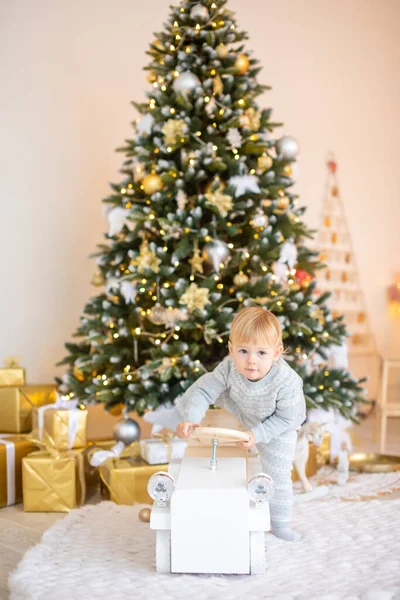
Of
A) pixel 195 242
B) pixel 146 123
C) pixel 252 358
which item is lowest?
pixel 252 358

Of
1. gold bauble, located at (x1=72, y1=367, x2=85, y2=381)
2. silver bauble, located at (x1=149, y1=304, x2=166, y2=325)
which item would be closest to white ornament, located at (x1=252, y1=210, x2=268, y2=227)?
silver bauble, located at (x1=149, y1=304, x2=166, y2=325)

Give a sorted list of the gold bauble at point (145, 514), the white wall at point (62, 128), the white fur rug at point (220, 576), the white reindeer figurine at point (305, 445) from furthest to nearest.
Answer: the white wall at point (62, 128) → the white reindeer figurine at point (305, 445) → the gold bauble at point (145, 514) → the white fur rug at point (220, 576)

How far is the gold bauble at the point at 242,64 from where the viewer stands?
308 centimetres

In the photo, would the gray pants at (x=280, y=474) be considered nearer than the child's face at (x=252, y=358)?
No

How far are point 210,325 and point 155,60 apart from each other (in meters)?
1.30

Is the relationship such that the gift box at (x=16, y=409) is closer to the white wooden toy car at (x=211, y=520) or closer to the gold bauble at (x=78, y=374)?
the gold bauble at (x=78, y=374)

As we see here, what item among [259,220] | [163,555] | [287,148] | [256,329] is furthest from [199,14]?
[163,555]

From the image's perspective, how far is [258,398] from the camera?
2236 millimetres

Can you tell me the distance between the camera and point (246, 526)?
1.86 m

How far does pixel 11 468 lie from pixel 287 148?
6.26 feet

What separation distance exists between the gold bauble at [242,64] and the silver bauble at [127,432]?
5.47 ft

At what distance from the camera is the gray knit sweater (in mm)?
2205

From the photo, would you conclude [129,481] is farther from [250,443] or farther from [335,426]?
[335,426]

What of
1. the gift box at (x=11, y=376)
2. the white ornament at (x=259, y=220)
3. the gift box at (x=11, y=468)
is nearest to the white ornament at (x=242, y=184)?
the white ornament at (x=259, y=220)
